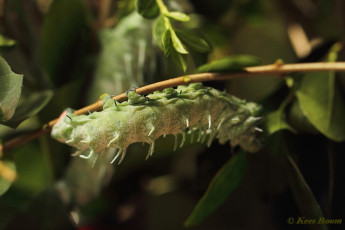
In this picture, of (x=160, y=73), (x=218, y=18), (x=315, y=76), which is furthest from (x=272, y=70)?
(x=218, y=18)

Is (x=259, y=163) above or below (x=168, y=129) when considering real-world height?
below

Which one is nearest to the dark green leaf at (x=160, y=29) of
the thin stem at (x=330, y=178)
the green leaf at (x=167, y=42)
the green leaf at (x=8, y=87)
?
the green leaf at (x=167, y=42)

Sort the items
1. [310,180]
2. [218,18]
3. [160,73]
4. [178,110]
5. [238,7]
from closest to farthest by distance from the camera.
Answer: [178,110], [310,180], [160,73], [218,18], [238,7]

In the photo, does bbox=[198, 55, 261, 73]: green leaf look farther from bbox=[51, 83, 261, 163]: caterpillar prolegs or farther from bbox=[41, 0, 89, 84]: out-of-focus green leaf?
bbox=[41, 0, 89, 84]: out-of-focus green leaf

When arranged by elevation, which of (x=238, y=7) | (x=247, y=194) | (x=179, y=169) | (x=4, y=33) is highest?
(x=4, y=33)

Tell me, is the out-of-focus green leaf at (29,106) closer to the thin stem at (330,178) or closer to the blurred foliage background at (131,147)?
the blurred foliage background at (131,147)

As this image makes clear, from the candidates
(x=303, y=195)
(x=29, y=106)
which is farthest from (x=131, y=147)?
(x=303, y=195)

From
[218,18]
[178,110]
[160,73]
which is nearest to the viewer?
[178,110]

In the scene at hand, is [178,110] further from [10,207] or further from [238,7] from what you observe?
[238,7]
